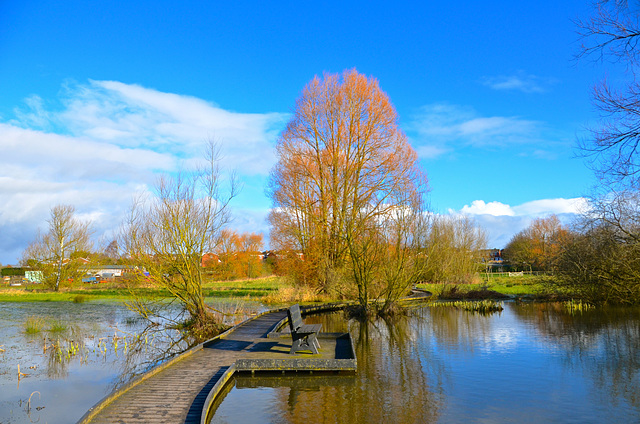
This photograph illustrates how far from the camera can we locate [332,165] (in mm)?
26328

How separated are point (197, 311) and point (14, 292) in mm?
26849

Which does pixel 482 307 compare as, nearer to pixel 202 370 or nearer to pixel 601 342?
pixel 601 342

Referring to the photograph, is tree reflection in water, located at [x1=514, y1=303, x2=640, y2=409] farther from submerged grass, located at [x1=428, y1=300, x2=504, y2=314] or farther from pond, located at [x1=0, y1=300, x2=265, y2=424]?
pond, located at [x1=0, y1=300, x2=265, y2=424]

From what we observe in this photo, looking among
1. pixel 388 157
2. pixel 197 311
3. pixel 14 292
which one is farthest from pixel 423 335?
pixel 14 292

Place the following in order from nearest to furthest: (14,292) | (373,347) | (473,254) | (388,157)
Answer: (373,347), (388,157), (14,292), (473,254)

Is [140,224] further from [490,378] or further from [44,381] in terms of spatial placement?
[490,378]

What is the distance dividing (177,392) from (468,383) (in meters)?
5.83

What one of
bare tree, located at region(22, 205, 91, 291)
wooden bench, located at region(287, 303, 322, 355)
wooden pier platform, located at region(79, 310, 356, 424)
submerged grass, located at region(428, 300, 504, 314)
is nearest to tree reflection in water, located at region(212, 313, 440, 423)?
wooden pier platform, located at region(79, 310, 356, 424)

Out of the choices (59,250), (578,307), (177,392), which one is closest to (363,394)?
(177,392)

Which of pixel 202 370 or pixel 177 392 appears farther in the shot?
pixel 202 370

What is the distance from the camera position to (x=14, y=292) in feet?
115

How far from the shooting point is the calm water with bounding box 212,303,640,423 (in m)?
7.79

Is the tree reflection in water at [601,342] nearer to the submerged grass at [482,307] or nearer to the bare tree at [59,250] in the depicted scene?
the submerged grass at [482,307]

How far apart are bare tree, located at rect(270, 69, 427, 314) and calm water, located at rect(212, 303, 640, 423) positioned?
10.3m
